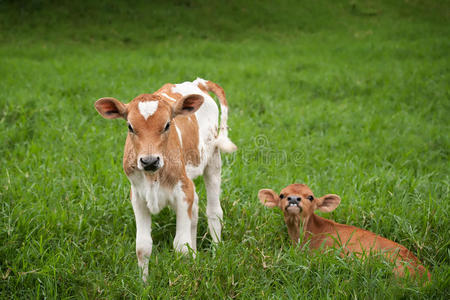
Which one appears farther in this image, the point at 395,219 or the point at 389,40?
the point at 389,40

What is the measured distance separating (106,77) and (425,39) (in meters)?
10.6

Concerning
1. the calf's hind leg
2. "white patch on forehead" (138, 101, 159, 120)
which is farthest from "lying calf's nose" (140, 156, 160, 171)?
the calf's hind leg

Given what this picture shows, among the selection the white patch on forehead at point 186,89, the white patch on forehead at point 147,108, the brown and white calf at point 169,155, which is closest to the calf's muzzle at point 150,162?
the brown and white calf at point 169,155

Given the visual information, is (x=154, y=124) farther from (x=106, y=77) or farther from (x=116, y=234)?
(x=106, y=77)

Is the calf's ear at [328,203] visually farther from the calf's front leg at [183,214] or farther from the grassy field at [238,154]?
the calf's front leg at [183,214]

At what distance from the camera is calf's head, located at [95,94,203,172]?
2.67 metres

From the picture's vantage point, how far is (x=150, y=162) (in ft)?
8.66

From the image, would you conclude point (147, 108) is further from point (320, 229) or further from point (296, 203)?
point (320, 229)

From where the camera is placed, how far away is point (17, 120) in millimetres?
6387

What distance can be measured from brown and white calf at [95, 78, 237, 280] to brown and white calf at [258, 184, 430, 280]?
0.63 metres

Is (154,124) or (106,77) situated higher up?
(154,124)

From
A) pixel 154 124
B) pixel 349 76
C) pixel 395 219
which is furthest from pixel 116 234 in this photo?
pixel 349 76

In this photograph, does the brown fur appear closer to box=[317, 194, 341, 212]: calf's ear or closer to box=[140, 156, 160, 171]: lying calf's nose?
box=[140, 156, 160, 171]: lying calf's nose

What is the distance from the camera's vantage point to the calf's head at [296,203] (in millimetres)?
3688
